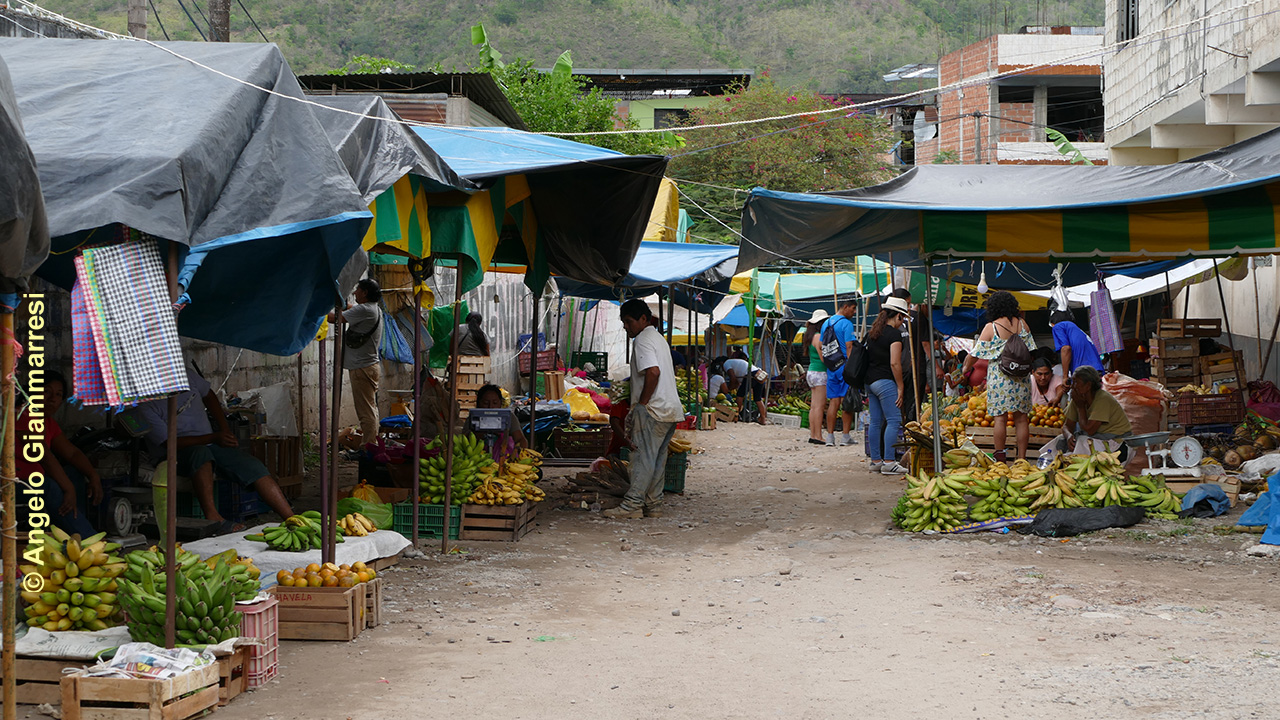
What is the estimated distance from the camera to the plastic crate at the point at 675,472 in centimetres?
1102

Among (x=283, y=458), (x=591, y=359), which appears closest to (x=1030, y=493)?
(x=283, y=458)

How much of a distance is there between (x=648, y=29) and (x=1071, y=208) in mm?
52447

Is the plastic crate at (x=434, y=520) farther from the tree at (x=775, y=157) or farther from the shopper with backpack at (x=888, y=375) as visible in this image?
the tree at (x=775, y=157)

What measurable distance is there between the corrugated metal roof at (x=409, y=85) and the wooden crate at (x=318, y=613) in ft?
54.7

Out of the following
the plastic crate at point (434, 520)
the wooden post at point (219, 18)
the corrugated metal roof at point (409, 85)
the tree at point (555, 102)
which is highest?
the tree at point (555, 102)

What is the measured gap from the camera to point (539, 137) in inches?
362

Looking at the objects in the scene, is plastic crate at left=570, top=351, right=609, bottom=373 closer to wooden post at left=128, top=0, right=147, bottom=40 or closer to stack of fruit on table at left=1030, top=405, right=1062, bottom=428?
wooden post at left=128, top=0, right=147, bottom=40

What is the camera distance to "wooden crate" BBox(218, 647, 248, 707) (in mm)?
4570

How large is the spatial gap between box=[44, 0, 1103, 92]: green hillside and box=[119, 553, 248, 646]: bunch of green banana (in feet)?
118

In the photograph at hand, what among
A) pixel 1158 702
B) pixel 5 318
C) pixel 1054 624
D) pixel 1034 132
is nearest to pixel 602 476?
pixel 1054 624

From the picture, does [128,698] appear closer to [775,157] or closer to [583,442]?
[583,442]

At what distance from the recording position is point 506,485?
8570mm

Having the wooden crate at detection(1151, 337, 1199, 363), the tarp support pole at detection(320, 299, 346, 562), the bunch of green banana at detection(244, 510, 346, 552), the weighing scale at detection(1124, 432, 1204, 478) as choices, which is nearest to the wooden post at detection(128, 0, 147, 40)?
the tarp support pole at detection(320, 299, 346, 562)

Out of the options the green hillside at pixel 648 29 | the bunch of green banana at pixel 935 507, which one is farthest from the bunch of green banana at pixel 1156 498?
the green hillside at pixel 648 29
